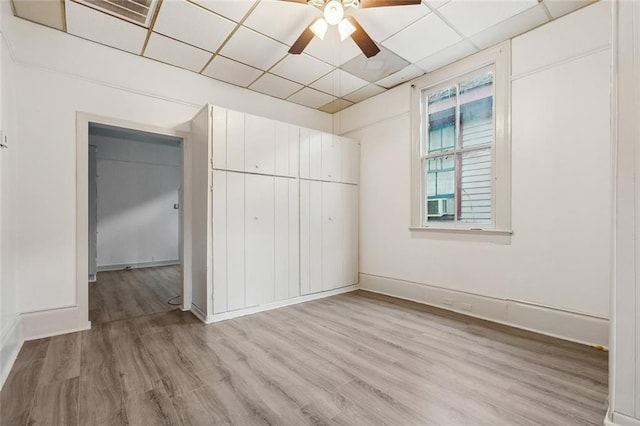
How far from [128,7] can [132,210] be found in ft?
17.4

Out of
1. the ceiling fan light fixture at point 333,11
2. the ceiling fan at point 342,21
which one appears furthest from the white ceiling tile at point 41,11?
the ceiling fan light fixture at point 333,11

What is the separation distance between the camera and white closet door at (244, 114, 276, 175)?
353cm

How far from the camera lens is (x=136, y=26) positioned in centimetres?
288

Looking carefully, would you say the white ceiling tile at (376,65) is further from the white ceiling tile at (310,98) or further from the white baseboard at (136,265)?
the white baseboard at (136,265)

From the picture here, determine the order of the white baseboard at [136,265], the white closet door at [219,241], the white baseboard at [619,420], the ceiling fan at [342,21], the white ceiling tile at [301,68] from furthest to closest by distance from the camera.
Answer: the white baseboard at [136,265], the white ceiling tile at [301,68], the white closet door at [219,241], the ceiling fan at [342,21], the white baseboard at [619,420]

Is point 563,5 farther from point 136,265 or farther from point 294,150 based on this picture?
point 136,265

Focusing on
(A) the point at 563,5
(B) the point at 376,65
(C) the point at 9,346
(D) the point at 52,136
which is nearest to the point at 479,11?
(A) the point at 563,5

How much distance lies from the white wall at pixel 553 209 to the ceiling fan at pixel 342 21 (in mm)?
1757

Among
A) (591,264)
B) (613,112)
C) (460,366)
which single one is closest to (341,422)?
(460,366)

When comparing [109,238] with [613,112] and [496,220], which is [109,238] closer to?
[496,220]

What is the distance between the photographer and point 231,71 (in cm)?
374

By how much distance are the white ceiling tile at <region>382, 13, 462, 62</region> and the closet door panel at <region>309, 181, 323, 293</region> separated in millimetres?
2002

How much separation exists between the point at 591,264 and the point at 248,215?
3507 millimetres

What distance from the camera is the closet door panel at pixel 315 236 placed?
4.15m
